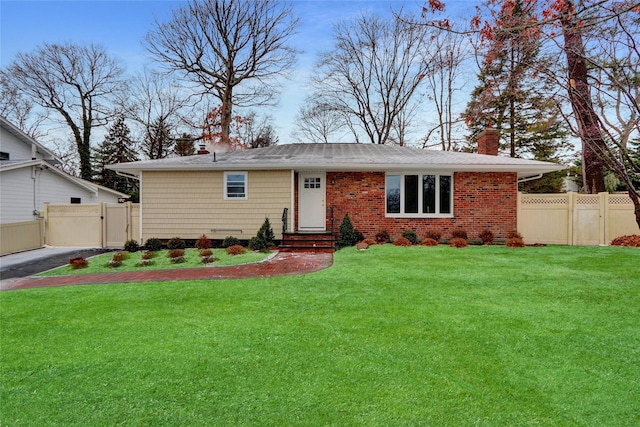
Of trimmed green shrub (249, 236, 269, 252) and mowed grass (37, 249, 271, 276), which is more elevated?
trimmed green shrub (249, 236, 269, 252)

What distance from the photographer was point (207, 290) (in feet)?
19.9

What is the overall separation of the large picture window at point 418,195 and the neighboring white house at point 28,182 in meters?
13.8

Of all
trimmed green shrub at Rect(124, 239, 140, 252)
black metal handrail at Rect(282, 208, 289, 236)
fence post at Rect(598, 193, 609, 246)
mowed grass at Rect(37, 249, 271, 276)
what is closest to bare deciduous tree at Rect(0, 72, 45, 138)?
trimmed green shrub at Rect(124, 239, 140, 252)

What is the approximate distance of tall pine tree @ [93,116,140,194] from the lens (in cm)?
2886

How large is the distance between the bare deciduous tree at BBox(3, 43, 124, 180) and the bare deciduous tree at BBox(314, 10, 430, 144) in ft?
53.7

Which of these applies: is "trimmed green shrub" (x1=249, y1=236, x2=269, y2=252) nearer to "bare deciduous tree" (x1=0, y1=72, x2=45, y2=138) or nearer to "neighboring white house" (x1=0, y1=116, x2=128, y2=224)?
"neighboring white house" (x1=0, y1=116, x2=128, y2=224)

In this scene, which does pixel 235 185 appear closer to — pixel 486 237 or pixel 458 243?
pixel 458 243

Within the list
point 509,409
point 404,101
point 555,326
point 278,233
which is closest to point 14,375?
point 509,409

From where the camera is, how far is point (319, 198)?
1241 cm

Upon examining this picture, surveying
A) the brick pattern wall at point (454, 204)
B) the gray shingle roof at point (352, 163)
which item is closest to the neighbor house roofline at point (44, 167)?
the gray shingle roof at point (352, 163)

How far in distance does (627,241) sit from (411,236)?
6556 mm

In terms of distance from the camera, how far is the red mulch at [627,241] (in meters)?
10.6

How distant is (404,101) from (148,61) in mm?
17117

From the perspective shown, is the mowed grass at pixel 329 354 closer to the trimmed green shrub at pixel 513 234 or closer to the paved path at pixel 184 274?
the paved path at pixel 184 274
